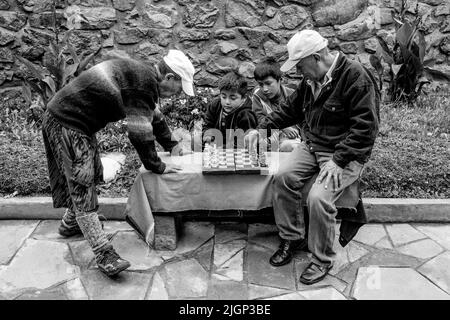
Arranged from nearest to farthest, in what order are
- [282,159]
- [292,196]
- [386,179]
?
[292,196], [282,159], [386,179]

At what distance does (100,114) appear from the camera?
3.33m

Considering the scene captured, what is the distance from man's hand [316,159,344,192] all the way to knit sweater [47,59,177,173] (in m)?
1.21

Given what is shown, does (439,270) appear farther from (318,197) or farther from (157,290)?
(157,290)

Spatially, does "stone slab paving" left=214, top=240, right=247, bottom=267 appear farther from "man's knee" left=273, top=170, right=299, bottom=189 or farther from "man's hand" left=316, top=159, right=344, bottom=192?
"man's hand" left=316, top=159, right=344, bottom=192

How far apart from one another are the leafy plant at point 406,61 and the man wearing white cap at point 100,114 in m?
3.62

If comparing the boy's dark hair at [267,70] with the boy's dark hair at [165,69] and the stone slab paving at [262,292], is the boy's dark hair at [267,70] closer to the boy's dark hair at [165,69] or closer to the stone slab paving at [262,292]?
the boy's dark hair at [165,69]

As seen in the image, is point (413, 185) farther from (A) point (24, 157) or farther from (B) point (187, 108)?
(A) point (24, 157)

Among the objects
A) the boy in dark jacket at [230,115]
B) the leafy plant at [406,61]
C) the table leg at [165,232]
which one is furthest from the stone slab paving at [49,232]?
the leafy plant at [406,61]

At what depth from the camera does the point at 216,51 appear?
20.5 ft

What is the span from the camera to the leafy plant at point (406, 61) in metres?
5.98

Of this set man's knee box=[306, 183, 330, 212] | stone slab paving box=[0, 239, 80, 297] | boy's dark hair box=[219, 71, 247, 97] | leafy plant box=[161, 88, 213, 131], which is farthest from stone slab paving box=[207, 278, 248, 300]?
leafy plant box=[161, 88, 213, 131]
